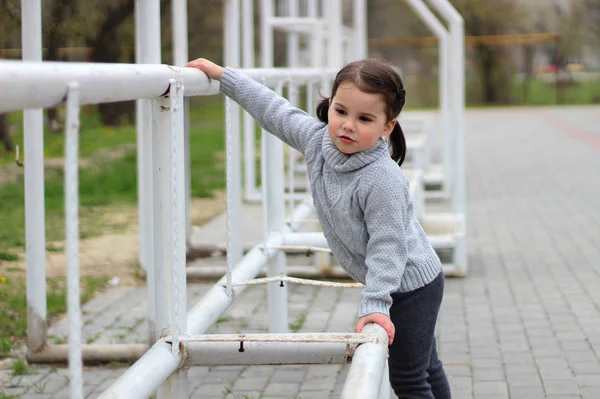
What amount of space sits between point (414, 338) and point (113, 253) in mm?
4781

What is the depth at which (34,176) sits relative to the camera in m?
4.00

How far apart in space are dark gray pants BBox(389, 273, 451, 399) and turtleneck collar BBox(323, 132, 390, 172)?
16.0 inches

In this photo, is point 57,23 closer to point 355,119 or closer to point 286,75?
point 286,75

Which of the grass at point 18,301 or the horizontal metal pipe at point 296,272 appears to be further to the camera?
the horizontal metal pipe at point 296,272

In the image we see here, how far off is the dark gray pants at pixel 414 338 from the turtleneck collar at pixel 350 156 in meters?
0.41

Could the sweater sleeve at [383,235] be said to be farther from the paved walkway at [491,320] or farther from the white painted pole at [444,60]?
the white painted pole at [444,60]

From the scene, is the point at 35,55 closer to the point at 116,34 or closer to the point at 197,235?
the point at 197,235

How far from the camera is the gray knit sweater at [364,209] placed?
2.65 meters

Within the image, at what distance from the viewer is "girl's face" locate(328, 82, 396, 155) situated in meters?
2.67

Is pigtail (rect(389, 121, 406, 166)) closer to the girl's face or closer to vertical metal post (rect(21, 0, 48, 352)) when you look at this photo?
the girl's face

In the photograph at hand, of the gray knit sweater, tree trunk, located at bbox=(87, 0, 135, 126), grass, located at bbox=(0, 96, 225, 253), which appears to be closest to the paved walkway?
the gray knit sweater

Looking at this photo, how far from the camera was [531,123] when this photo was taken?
24.5 metres

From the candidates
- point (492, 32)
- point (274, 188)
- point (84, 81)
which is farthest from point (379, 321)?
point (492, 32)

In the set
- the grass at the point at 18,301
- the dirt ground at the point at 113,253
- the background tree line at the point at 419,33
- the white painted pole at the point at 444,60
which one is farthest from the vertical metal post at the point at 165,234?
the background tree line at the point at 419,33
